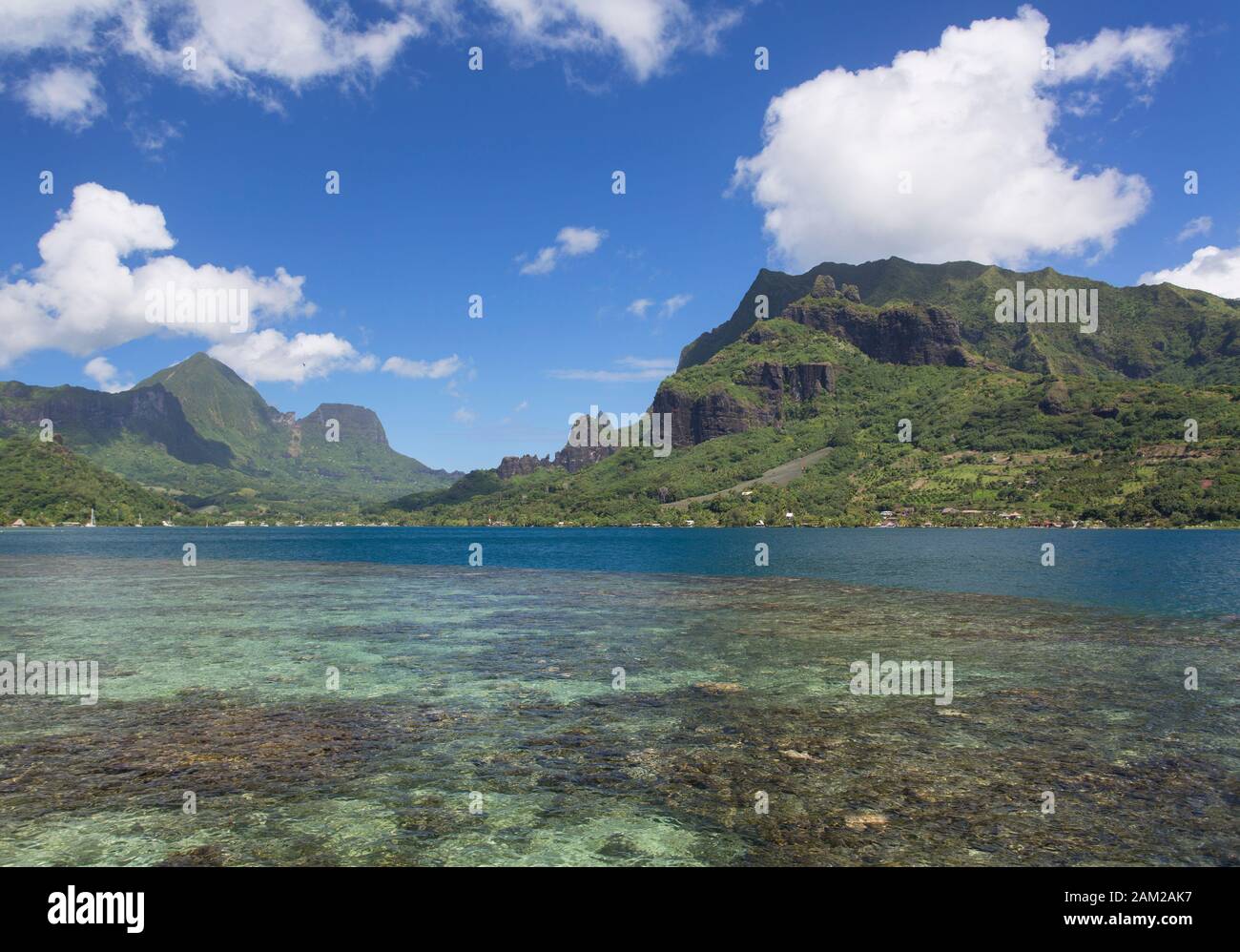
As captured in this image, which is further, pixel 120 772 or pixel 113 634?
pixel 113 634

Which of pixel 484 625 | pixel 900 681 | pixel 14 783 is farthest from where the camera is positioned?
pixel 484 625

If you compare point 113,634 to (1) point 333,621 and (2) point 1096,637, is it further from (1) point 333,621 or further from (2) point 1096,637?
(2) point 1096,637

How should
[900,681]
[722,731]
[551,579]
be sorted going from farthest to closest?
[551,579]
[900,681]
[722,731]

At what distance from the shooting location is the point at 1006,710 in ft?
75.2

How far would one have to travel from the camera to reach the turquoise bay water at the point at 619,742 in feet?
43.6

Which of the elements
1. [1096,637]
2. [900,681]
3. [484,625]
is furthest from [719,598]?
[900,681]

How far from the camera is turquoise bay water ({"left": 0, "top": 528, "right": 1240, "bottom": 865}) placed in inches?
523

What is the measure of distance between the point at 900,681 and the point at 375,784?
2002cm

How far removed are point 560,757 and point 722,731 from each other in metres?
5.05

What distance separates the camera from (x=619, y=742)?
1975 centimetres

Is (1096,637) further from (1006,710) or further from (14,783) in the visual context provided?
(14,783)

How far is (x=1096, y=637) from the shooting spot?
126 ft
